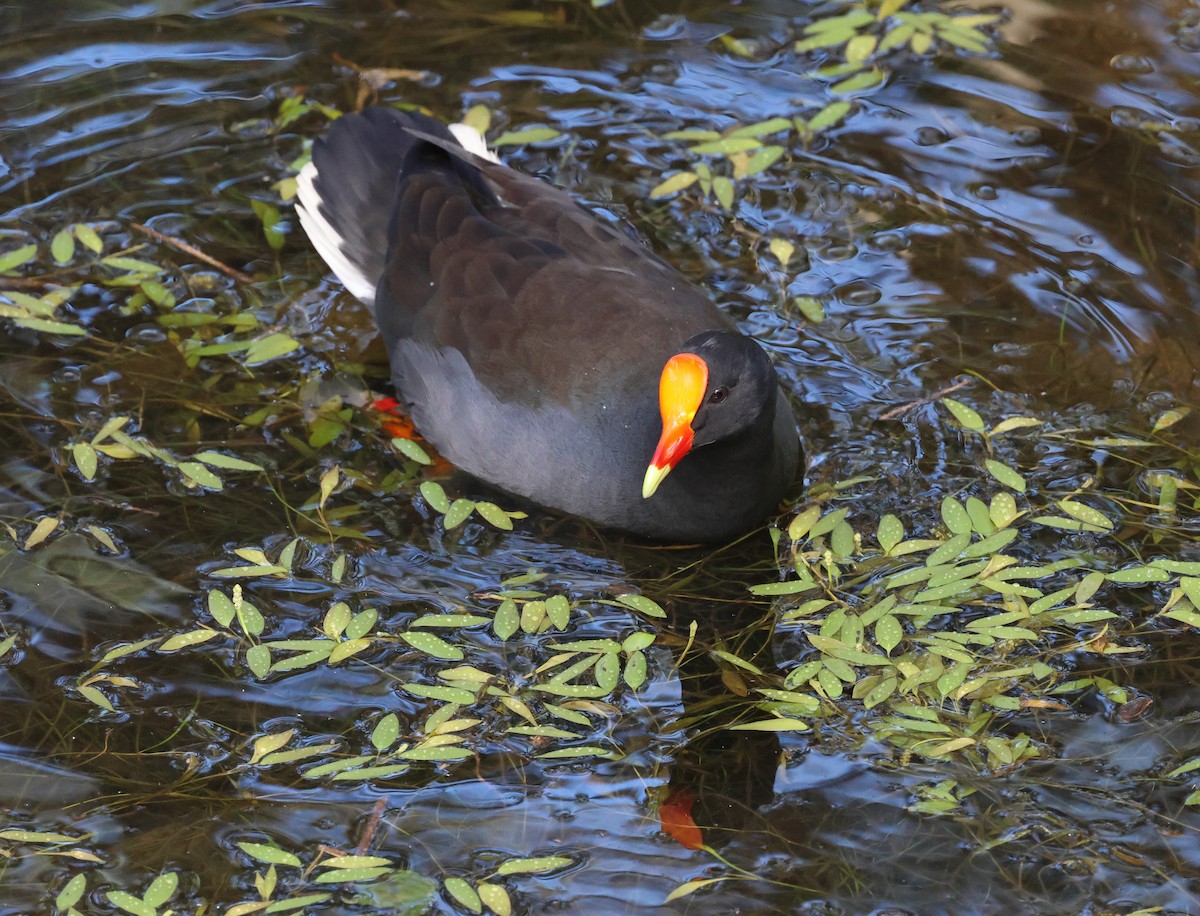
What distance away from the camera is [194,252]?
5.40m

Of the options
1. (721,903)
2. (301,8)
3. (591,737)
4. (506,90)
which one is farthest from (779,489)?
(301,8)

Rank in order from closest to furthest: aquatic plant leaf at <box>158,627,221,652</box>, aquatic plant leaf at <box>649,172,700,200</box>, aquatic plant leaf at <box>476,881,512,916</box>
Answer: aquatic plant leaf at <box>476,881,512,916</box> < aquatic plant leaf at <box>158,627,221,652</box> < aquatic plant leaf at <box>649,172,700,200</box>

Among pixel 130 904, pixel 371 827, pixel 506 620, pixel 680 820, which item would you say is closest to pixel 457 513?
pixel 506 620

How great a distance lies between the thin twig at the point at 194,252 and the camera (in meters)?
5.35

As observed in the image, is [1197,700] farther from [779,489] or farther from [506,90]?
[506,90]

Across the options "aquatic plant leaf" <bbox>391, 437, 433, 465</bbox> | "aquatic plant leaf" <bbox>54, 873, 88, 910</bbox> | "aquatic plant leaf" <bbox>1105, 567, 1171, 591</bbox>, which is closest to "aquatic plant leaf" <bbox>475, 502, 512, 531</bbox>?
"aquatic plant leaf" <bbox>391, 437, 433, 465</bbox>

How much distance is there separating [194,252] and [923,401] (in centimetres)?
275

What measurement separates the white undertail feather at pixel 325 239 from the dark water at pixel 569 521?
8.4 inches

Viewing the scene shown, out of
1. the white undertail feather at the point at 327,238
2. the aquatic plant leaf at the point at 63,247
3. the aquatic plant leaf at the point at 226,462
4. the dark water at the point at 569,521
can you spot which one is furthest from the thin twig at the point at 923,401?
the aquatic plant leaf at the point at 63,247

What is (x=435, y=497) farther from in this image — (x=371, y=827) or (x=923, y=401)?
(x=923, y=401)

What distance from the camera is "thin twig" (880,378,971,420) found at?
4.71 meters

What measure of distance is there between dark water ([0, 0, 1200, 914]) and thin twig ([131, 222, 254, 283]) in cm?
6

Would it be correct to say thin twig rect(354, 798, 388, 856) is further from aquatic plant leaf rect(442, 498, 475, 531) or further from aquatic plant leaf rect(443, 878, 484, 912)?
aquatic plant leaf rect(442, 498, 475, 531)

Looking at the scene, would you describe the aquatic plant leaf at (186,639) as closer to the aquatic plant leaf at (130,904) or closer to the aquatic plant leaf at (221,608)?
the aquatic plant leaf at (221,608)
